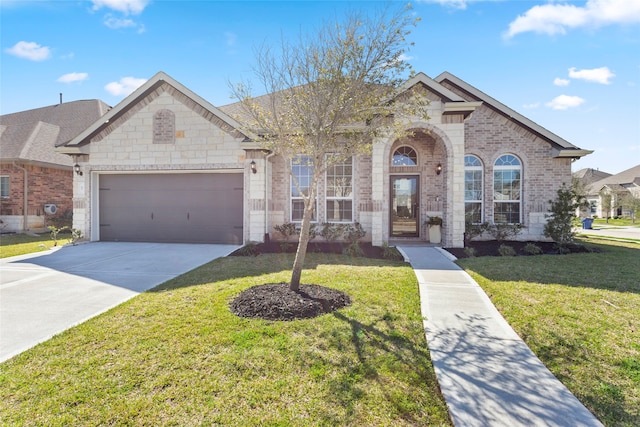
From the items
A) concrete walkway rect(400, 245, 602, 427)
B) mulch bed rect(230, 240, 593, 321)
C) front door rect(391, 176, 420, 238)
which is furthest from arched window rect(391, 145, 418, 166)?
mulch bed rect(230, 240, 593, 321)

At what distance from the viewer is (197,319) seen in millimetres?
3998

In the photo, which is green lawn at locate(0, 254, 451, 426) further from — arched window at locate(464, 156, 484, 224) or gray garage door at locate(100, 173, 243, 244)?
arched window at locate(464, 156, 484, 224)

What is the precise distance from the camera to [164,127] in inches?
418

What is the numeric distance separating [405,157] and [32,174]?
17499mm

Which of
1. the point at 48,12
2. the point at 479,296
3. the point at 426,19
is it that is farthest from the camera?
the point at 48,12

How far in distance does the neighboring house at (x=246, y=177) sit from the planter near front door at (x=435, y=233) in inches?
28.5

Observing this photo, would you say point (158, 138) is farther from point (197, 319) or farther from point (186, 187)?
point (197, 319)

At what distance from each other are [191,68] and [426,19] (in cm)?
704

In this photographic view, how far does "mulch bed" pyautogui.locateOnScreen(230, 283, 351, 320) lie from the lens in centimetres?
417

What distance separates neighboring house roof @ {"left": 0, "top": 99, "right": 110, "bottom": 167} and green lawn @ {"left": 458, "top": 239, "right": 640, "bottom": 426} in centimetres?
1912

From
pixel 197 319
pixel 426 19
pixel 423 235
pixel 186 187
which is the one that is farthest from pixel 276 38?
pixel 423 235

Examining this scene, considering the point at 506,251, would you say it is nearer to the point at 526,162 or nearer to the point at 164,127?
the point at 526,162

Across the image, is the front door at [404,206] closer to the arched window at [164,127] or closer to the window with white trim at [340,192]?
the window with white trim at [340,192]

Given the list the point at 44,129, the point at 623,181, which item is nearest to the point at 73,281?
the point at 44,129
